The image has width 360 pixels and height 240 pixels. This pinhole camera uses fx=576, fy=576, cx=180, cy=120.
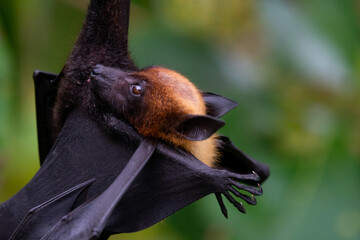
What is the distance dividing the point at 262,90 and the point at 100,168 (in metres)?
1.69

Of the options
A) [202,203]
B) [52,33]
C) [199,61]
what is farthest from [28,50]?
[202,203]

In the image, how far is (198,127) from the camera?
196 centimetres

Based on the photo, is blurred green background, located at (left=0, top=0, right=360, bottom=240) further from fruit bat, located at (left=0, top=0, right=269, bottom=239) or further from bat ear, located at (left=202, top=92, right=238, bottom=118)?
bat ear, located at (left=202, top=92, right=238, bottom=118)

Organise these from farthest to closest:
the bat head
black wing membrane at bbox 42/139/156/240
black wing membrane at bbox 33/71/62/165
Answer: black wing membrane at bbox 33/71/62/165 < the bat head < black wing membrane at bbox 42/139/156/240

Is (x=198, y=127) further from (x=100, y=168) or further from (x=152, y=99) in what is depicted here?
(x=100, y=168)

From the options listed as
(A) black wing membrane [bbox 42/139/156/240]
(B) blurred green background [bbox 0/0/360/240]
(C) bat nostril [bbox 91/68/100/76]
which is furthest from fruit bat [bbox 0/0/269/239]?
(B) blurred green background [bbox 0/0/360/240]

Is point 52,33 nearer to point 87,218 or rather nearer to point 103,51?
point 103,51

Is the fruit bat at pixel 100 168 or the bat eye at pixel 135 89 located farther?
the bat eye at pixel 135 89

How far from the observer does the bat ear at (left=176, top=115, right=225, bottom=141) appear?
1896mm

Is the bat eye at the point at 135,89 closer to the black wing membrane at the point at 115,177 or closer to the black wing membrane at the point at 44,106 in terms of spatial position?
the black wing membrane at the point at 115,177

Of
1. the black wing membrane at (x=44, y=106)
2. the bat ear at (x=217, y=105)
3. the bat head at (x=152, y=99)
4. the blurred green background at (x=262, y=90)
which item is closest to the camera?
the bat head at (x=152, y=99)

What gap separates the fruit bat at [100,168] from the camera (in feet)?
6.15

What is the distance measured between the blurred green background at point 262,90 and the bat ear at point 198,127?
907 millimetres

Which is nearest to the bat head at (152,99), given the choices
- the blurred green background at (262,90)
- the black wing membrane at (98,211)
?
the black wing membrane at (98,211)
